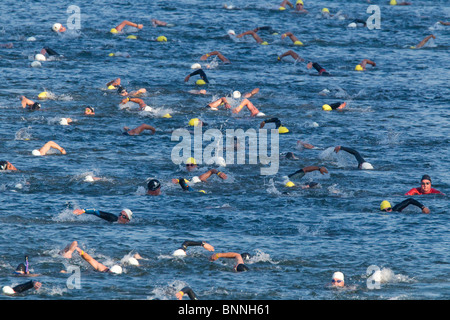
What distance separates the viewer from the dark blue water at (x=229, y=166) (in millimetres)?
19750

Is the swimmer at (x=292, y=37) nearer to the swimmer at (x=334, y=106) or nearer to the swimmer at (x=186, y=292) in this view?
the swimmer at (x=334, y=106)

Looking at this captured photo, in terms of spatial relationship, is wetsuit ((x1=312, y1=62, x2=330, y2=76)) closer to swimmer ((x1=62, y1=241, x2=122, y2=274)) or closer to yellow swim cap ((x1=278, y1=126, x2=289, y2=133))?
yellow swim cap ((x1=278, y1=126, x2=289, y2=133))

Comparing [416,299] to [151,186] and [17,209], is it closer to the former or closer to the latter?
[151,186]

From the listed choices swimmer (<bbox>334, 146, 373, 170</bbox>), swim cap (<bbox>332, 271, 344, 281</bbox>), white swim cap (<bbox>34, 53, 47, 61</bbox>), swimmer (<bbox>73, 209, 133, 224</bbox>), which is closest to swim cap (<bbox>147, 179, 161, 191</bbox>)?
swimmer (<bbox>73, 209, 133, 224</bbox>)

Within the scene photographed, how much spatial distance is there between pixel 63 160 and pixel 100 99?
7530 mm

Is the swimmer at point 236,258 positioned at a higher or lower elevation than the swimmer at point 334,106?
lower

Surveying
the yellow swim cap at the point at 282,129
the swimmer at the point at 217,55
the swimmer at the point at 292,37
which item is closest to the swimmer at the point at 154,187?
the yellow swim cap at the point at 282,129

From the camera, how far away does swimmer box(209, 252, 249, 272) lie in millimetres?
19672

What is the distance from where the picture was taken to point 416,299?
18.2m

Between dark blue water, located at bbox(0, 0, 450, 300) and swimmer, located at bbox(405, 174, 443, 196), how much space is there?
273mm

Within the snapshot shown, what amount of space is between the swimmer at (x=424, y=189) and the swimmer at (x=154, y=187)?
7300mm

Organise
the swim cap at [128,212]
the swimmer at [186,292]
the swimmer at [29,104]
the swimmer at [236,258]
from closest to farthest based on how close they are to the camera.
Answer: the swimmer at [186,292], the swimmer at [236,258], the swim cap at [128,212], the swimmer at [29,104]

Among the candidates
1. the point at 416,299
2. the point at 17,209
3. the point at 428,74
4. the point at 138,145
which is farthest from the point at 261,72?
the point at 416,299

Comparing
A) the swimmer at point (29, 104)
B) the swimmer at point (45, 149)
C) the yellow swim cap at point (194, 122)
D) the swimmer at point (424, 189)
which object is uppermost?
the swimmer at point (29, 104)
